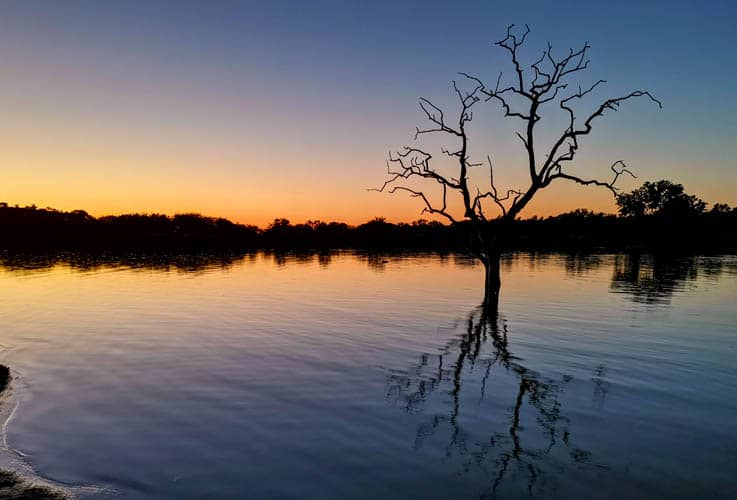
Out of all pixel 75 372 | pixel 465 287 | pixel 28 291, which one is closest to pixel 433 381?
pixel 75 372

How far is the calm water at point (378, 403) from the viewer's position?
6816 mm

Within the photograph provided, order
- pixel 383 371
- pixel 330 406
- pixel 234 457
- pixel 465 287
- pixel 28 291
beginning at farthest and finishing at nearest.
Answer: pixel 465 287
pixel 28 291
pixel 383 371
pixel 330 406
pixel 234 457

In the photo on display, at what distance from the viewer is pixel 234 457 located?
746 cm

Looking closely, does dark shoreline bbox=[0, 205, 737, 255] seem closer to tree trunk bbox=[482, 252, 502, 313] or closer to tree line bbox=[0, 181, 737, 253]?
tree line bbox=[0, 181, 737, 253]

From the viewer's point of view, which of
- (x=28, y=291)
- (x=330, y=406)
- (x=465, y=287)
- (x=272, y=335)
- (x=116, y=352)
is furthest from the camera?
(x=465, y=287)

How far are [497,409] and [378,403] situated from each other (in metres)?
2.48

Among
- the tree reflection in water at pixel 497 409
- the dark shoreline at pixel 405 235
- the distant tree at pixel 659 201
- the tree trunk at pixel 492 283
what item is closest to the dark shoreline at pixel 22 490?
the tree reflection in water at pixel 497 409

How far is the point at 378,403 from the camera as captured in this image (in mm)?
10000

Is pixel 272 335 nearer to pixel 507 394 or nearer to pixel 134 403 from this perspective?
pixel 134 403

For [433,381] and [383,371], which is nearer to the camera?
[433,381]

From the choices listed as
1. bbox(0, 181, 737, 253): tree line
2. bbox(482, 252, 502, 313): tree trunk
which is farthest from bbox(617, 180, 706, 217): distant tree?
bbox(482, 252, 502, 313): tree trunk

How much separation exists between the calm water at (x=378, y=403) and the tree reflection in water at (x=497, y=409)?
0.05 m

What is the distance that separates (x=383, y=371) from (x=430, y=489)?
615 cm

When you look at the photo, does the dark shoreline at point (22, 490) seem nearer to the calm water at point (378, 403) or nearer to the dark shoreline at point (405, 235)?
the calm water at point (378, 403)
